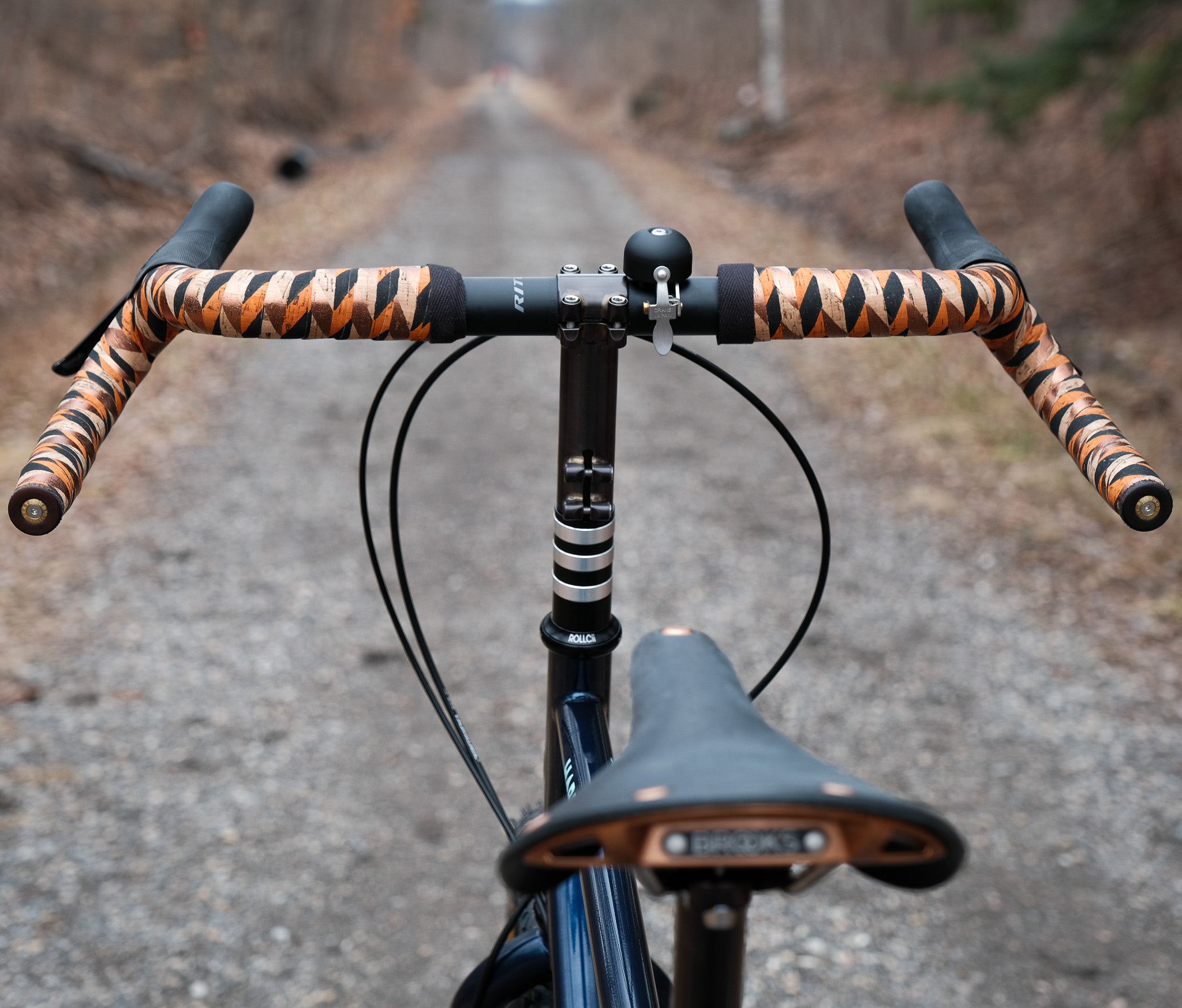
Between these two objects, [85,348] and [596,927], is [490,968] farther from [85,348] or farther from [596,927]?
[85,348]

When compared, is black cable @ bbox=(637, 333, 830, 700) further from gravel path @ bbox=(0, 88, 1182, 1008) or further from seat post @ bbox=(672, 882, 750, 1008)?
gravel path @ bbox=(0, 88, 1182, 1008)

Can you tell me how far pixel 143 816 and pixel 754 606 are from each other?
8.78ft

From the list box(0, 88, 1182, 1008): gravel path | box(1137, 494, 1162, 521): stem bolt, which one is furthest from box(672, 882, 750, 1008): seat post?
box(0, 88, 1182, 1008): gravel path

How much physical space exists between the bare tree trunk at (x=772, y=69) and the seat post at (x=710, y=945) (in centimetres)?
2049

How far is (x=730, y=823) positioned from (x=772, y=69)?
21137 millimetres

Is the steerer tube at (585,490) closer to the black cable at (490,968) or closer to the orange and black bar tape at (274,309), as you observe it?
the orange and black bar tape at (274,309)

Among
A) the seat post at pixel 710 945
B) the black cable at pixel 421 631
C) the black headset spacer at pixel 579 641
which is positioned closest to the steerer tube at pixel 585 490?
the black headset spacer at pixel 579 641

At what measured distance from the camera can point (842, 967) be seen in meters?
2.91

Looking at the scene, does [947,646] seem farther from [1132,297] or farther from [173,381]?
[173,381]

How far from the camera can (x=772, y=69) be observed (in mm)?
19781

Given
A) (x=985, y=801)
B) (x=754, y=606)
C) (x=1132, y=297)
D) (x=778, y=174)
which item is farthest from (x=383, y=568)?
(x=778, y=174)

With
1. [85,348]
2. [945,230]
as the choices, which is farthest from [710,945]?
[85,348]

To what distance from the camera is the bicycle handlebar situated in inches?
51.6

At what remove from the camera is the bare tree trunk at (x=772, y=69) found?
19.0 metres
